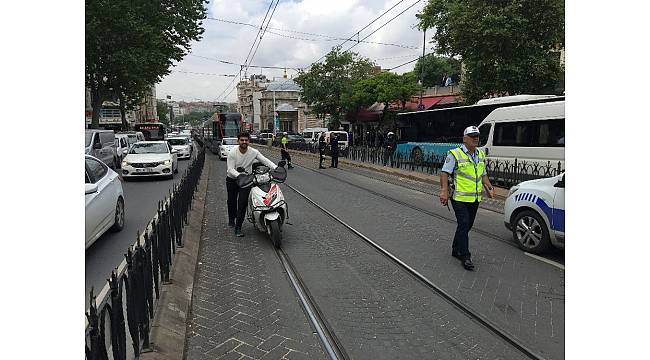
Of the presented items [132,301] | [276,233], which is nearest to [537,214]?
[276,233]

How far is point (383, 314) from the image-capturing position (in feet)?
14.2

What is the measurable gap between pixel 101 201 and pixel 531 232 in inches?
247

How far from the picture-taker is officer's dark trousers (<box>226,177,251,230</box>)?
7215 mm

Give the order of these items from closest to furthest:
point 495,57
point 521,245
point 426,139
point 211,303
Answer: point 211,303
point 521,245
point 495,57
point 426,139

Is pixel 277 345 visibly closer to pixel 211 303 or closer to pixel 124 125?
pixel 211 303

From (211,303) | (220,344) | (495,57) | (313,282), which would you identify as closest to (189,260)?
(211,303)

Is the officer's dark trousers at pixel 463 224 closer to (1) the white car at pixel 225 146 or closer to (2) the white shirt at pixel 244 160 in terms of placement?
(2) the white shirt at pixel 244 160

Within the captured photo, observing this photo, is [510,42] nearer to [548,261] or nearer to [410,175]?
[410,175]

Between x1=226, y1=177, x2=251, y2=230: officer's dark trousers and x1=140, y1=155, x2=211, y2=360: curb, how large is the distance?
0.86 metres

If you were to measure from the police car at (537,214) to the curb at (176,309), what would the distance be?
4.59m

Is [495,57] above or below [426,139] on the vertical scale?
above

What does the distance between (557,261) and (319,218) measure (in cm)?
436

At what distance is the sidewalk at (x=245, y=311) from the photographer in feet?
12.0

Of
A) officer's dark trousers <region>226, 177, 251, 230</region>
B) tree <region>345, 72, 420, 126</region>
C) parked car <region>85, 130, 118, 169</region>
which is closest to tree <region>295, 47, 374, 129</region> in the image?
tree <region>345, 72, 420, 126</region>
